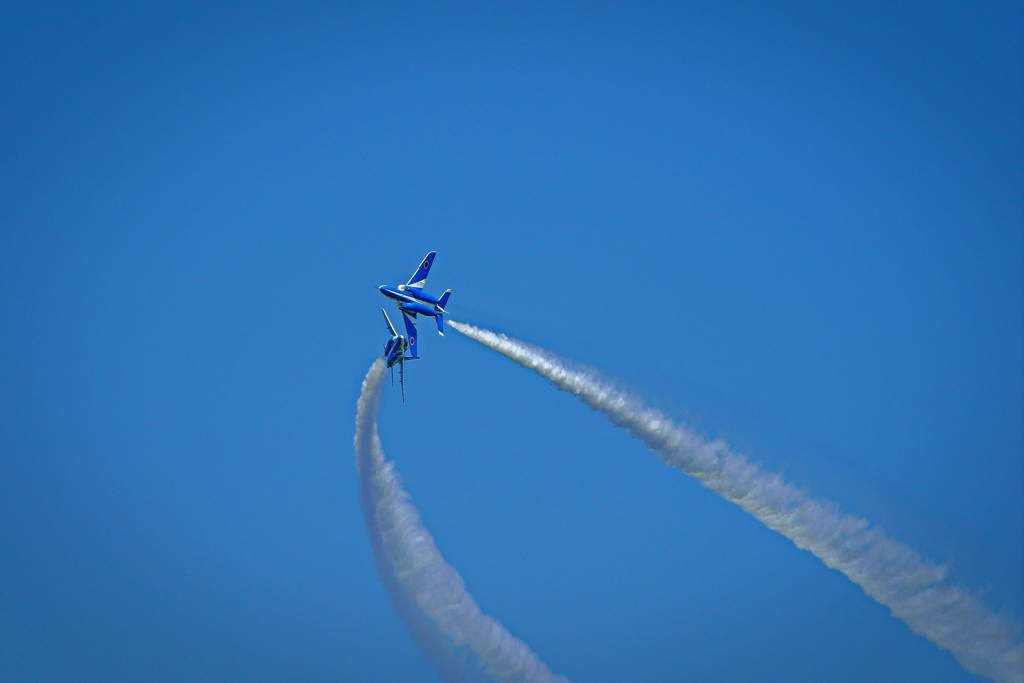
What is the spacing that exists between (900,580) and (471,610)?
20.2 meters

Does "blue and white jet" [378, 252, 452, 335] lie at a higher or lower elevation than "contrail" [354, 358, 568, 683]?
higher

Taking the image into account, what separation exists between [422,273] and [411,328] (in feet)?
10.3

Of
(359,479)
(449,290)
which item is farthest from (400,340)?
(359,479)

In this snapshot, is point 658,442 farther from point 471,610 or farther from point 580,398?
point 471,610

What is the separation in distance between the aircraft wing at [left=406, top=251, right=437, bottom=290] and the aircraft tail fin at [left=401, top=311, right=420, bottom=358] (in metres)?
1.65

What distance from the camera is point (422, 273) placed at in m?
48.1

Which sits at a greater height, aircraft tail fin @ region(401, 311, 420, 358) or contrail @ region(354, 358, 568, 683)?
aircraft tail fin @ region(401, 311, 420, 358)

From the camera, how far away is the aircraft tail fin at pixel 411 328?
47.3 metres

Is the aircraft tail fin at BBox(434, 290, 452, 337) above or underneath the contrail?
above

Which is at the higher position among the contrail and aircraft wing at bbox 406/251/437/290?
aircraft wing at bbox 406/251/437/290

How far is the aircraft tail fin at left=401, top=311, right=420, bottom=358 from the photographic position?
47.3 meters

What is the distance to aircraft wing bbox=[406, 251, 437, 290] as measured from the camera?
157 ft

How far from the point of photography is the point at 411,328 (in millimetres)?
47562

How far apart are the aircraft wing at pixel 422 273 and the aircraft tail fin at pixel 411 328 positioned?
5.40ft
